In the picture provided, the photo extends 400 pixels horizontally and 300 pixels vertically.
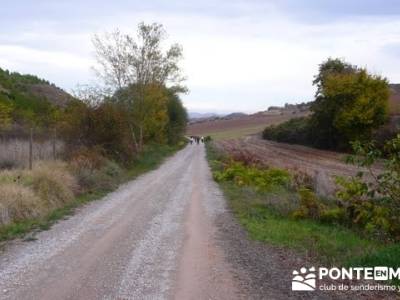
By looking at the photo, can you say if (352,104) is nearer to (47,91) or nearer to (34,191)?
(47,91)

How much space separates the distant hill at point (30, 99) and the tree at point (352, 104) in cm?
2596

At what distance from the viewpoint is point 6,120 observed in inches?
1065

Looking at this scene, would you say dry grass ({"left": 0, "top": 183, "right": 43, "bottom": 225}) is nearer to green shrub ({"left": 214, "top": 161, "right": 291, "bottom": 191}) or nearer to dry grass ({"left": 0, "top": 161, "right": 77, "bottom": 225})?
dry grass ({"left": 0, "top": 161, "right": 77, "bottom": 225})

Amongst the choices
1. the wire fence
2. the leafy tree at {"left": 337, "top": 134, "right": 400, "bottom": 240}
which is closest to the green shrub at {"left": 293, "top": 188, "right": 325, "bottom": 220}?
the leafy tree at {"left": 337, "top": 134, "right": 400, "bottom": 240}

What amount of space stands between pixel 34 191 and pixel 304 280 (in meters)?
9.48

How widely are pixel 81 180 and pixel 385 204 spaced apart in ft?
40.4

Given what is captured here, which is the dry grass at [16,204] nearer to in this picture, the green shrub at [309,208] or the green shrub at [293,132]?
the green shrub at [309,208]

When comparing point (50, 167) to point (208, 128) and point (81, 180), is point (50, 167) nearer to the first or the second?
point (81, 180)

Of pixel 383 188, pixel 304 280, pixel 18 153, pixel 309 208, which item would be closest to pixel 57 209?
pixel 18 153

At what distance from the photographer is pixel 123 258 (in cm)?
953

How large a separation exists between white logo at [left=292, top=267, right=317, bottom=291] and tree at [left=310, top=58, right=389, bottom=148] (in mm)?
46202

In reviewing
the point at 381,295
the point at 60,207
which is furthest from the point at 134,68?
the point at 381,295

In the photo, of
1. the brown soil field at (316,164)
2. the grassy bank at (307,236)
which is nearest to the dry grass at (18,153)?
the grassy bank at (307,236)

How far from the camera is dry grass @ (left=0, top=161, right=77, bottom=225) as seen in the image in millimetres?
13484
